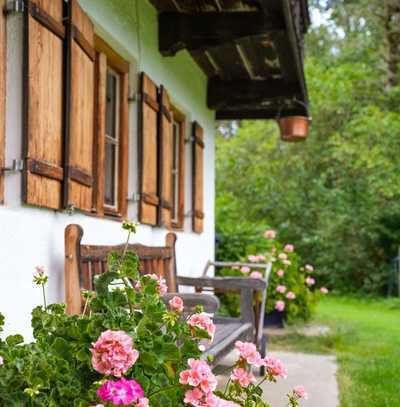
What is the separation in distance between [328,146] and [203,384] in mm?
12207

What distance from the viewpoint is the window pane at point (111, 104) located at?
4445mm

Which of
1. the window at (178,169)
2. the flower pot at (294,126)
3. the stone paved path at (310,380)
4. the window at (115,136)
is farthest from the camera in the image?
the flower pot at (294,126)

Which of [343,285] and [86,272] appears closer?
[86,272]

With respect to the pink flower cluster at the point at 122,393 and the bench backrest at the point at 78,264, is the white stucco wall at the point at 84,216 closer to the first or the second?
the bench backrest at the point at 78,264

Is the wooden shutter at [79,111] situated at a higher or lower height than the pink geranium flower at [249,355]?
higher

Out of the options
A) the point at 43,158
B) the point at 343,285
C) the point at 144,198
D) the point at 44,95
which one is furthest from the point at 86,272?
the point at 343,285

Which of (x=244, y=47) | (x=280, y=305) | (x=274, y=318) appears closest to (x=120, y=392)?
(x=244, y=47)

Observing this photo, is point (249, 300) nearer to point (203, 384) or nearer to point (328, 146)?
point (203, 384)

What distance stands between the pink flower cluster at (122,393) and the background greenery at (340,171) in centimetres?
1044

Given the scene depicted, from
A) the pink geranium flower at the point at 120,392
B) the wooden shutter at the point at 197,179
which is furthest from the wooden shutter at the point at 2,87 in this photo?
the wooden shutter at the point at 197,179

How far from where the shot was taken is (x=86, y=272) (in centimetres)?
335

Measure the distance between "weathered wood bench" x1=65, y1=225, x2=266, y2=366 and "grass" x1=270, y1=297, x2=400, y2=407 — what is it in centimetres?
75

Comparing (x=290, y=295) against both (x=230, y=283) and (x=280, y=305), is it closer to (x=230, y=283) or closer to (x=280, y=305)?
(x=280, y=305)

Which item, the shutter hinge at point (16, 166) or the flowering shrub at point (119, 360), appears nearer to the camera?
the flowering shrub at point (119, 360)
